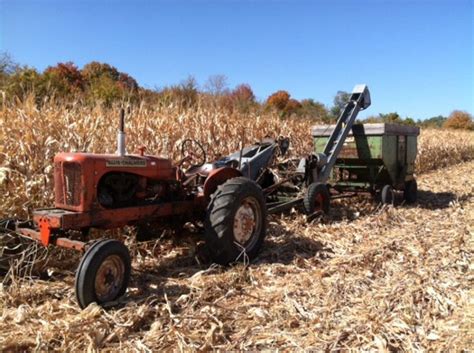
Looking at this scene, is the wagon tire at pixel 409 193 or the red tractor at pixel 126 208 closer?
the red tractor at pixel 126 208

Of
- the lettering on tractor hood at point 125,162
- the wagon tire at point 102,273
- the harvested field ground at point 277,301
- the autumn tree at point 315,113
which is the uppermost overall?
the autumn tree at point 315,113

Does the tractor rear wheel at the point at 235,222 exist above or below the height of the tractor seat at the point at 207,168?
below

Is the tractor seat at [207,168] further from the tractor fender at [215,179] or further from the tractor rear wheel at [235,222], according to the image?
the tractor rear wheel at [235,222]

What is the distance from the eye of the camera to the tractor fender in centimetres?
489

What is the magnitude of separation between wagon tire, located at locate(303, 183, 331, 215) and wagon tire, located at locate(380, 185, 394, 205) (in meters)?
1.56

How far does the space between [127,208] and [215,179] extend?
1.23 m

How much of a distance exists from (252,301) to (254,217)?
1343 mm

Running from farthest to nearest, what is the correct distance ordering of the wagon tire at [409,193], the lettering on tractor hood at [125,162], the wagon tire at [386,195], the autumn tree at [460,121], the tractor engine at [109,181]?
the autumn tree at [460,121]
the wagon tire at [409,193]
the wagon tire at [386,195]
the lettering on tractor hood at [125,162]
the tractor engine at [109,181]

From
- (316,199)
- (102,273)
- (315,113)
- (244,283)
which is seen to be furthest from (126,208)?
(315,113)

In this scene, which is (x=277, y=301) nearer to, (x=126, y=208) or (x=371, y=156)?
(x=126, y=208)

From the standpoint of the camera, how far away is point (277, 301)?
370 cm

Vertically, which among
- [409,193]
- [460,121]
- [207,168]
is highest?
[460,121]

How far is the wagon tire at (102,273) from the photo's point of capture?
3266 mm

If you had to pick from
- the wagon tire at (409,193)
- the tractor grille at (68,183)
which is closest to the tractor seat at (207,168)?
the tractor grille at (68,183)
